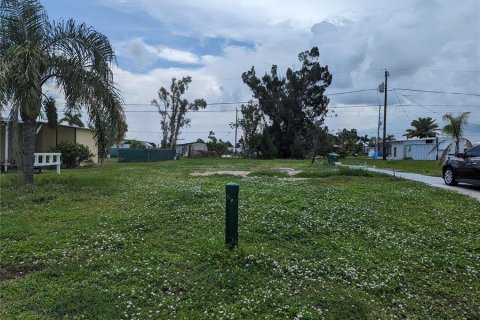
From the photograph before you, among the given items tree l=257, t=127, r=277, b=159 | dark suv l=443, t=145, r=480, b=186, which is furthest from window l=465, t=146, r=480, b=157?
tree l=257, t=127, r=277, b=159

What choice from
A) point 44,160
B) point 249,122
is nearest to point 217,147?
point 249,122

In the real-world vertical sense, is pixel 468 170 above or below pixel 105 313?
above

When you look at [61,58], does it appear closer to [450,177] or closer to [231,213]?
[231,213]

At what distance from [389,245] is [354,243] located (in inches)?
19.3

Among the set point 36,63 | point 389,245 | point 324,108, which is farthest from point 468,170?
point 324,108

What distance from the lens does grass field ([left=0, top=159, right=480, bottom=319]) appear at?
407 centimetres

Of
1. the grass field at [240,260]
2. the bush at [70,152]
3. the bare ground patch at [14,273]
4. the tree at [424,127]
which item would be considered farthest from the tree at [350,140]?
the bare ground patch at [14,273]

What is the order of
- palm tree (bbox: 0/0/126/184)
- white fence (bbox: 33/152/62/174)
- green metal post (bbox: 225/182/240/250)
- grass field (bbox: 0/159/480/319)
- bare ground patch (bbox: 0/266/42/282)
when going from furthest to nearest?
1. white fence (bbox: 33/152/62/174)
2. palm tree (bbox: 0/0/126/184)
3. green metal post (bbox: 225/182/240/250)
4. bare ground patch (bbox: 0/266/42/282)
5. grass field (bbox: 0/159/480/319)

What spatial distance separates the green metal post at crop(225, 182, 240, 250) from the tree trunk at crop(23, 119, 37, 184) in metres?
8.18

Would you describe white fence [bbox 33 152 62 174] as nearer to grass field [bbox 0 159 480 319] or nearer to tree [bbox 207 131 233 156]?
grass field [bbox 0 159 480 319]

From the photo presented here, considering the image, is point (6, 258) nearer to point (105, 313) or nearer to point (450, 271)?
point (105, 313)

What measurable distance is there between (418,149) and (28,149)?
5306 centimetres

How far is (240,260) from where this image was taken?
Answer: 5.00 metres

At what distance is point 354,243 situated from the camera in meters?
6.02
